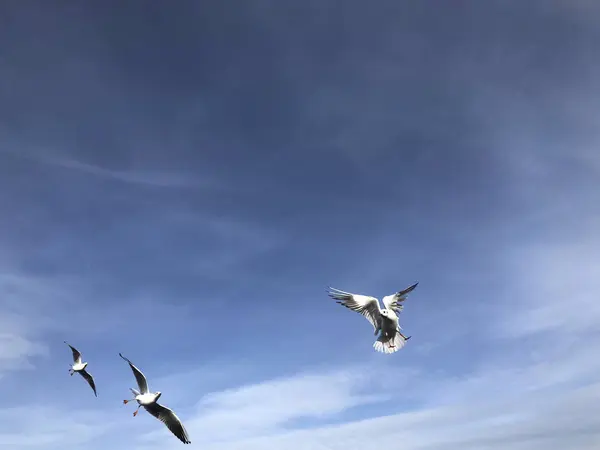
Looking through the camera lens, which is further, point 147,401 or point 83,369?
point 83,369

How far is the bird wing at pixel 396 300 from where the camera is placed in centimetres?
4647

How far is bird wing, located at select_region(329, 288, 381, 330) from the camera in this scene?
4625 centimetres

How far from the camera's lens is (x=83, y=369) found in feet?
236

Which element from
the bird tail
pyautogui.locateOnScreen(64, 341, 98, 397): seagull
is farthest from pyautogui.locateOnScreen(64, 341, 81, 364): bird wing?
the bird tail

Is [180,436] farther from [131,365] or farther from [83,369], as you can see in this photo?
[83,369]

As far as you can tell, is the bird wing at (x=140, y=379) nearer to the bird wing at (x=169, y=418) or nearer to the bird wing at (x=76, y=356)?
the bird wing at (x=169, y=418)

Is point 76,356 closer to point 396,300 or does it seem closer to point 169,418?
point 169,418

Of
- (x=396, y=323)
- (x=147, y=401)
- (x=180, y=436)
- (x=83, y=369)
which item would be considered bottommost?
(x=180, y=436)

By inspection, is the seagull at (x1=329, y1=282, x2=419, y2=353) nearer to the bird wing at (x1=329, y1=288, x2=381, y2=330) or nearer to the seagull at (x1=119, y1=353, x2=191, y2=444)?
the bird wing at (x1=329, y1=288, x2=381, y2=330)

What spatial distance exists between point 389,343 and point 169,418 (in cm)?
2270

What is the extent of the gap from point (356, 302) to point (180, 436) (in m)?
21.3

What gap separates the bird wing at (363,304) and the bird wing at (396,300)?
4.02 feet

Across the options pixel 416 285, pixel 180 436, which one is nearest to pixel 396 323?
pixel 416 285

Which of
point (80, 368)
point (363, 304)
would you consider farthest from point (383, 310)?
point (80, 368)
